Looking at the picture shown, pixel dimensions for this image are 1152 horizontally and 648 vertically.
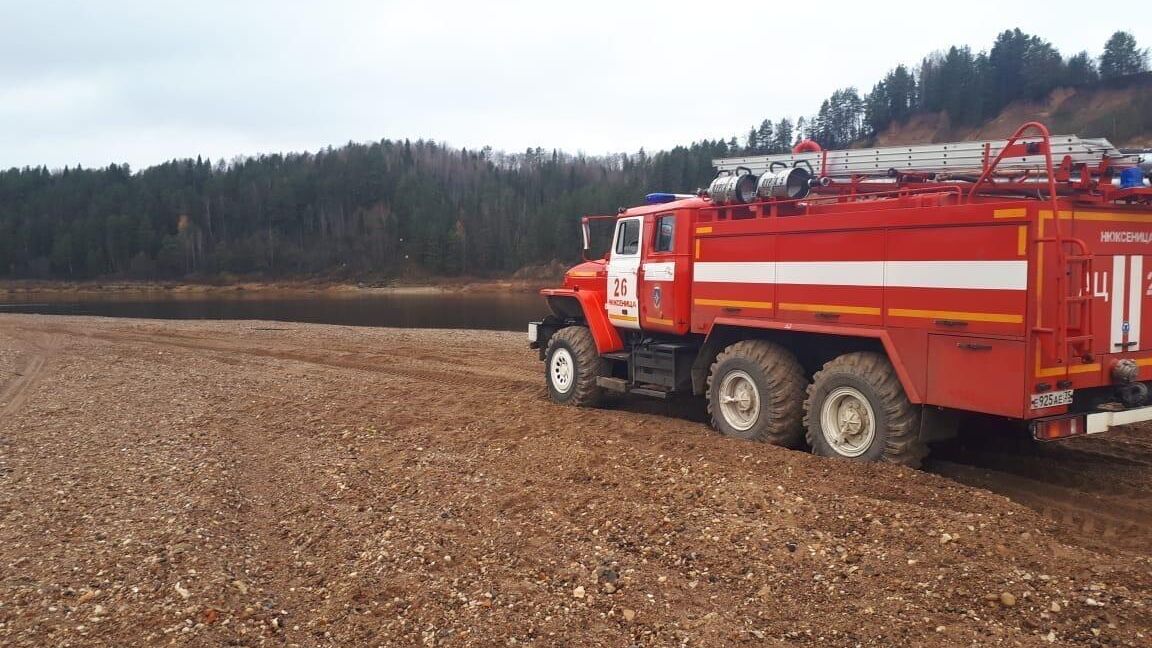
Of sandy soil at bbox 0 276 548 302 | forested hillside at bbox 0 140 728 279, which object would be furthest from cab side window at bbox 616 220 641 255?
forested hillside at bbox 0 140 728 279

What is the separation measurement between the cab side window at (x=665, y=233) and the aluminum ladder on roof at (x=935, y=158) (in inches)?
38.3

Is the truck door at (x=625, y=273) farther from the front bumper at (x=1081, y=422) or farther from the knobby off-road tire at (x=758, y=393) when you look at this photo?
the front bumper at (x=1081, y=422)

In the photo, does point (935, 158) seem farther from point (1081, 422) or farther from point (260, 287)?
point (260, 287)

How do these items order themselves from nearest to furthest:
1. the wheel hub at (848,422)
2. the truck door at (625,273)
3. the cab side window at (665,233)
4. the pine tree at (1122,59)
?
the wheel hub at (848,422)
the cab side window at (665,233)
the truck door at (625,273)
the pine tree at (1122,59)

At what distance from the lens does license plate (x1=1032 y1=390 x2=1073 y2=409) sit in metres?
6.21

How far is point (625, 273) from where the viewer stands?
1060 centimetres

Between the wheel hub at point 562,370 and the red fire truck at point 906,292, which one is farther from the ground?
the red fire truck at point 906,292

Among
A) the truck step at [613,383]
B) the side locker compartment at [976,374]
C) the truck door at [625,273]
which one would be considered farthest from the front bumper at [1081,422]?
the truck step at [613,383]

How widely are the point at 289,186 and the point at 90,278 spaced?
3236 cm

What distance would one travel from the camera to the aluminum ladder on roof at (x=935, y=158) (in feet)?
22.8

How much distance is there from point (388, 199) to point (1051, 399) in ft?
429

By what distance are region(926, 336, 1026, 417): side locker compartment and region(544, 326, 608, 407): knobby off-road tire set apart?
5297 millimetres

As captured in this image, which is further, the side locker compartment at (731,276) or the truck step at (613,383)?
the truck step at (613,383)

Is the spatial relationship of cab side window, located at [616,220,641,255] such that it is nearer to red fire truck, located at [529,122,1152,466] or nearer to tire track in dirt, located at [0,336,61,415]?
red fire truck, located at [529,122,1152,466]
